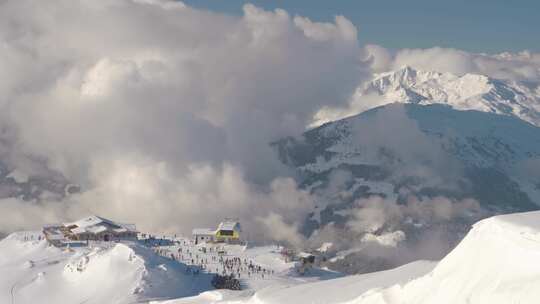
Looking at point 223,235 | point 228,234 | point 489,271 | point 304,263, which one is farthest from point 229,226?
point 489,271

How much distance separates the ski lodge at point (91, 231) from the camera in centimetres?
17075

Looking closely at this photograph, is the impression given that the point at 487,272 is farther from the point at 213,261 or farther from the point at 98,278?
the point at 213,261

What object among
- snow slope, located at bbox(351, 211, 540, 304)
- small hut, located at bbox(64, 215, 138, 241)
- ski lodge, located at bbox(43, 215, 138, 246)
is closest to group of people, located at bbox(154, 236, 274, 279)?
small hut, located at bbox(64, 215, 138, 241)

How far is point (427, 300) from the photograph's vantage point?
67.4m

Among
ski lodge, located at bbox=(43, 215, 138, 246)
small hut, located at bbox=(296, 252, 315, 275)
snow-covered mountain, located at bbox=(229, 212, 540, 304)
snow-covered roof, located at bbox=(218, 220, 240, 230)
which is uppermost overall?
snow-covered roof, located at bbox=(218, 220, 240, 230)

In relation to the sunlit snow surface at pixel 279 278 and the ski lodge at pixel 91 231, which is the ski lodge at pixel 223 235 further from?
the ski lodge at pixel 91 231

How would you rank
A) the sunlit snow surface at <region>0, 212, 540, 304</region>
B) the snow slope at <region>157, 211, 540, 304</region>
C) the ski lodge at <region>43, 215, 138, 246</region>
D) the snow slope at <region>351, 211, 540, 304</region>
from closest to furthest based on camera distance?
the snow slope at <region>351, 211, 540, 304</region> < the snow slope at <region>157, 211, 540, 304</region> < the sunlit snow surface at <region>0, 212, 540, 304</region> < the ski lodge at <region>43, 215, 138, 246</region>

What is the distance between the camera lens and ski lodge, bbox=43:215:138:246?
171 m

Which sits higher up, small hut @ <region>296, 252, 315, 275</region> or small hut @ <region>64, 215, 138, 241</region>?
small hut @ <region>64, 215, 138, 241</region>

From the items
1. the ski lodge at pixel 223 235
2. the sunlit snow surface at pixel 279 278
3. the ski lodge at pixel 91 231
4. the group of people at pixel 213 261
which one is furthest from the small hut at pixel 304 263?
the ski lodge at pixel 91 231

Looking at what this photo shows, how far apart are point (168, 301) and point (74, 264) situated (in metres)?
35.5

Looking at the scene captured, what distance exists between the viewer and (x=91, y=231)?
17238 cm

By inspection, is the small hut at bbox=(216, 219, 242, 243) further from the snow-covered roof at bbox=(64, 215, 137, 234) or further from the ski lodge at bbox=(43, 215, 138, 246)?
the snow-covered roof at bbox=(64, 215, 137, 234)

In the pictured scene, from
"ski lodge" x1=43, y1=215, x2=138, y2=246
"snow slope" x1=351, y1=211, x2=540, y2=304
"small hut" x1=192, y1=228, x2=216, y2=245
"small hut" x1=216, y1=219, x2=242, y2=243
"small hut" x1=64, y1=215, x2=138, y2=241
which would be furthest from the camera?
"small hut" x1=192, y1=228, x2=216, y2=245
